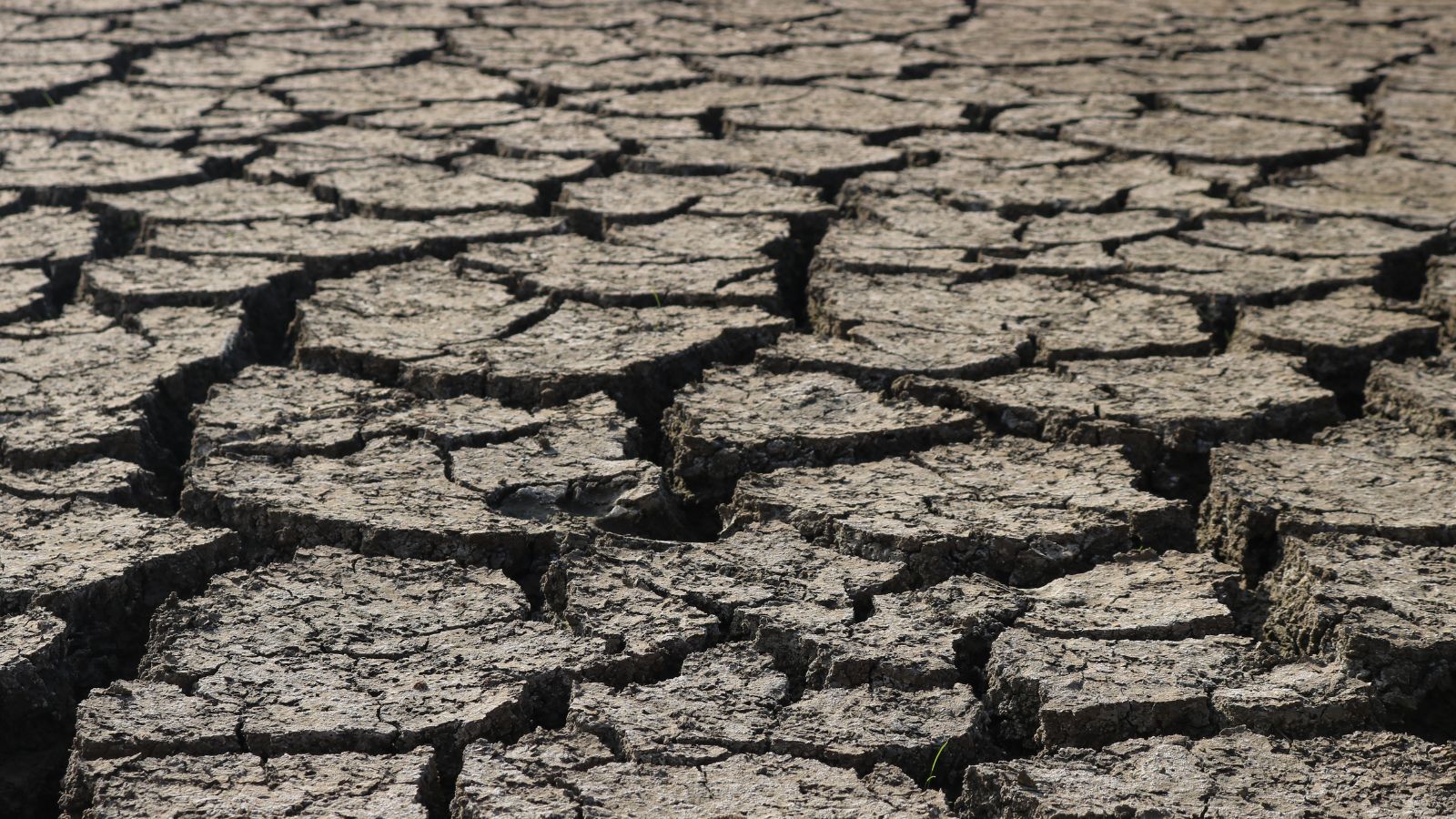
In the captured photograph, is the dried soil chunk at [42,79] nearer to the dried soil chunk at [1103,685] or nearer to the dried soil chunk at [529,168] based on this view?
the dried soil chunk at [529,168]

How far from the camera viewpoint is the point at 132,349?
8.52 ft

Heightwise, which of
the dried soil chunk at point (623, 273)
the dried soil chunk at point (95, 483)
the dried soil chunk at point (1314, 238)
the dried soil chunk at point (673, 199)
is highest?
the dried soil chunk at point (673, 199)

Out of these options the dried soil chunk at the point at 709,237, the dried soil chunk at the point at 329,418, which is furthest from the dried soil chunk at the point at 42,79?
the dried soil chunk at the point at 329,418

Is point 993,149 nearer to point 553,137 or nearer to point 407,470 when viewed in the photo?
point 553,137

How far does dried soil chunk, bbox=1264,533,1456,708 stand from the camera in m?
1.73

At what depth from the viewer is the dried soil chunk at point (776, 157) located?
3.70 meters

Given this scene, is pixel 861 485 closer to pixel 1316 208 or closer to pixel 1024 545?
pixel 1024 545

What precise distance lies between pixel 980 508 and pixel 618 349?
0.79 m

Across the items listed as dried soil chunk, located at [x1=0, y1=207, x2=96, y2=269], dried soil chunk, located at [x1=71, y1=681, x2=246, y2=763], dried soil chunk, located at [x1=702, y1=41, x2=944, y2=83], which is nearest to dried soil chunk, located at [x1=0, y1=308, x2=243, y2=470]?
dried soil chunk, located at [x1=0, y1=207, x2=96, y2=269]

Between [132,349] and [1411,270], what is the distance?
245 centimetres

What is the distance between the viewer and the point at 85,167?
3.67 metres

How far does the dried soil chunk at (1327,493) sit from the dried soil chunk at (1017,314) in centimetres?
44

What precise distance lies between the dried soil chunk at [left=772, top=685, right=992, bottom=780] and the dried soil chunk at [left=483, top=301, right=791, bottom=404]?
0.92m

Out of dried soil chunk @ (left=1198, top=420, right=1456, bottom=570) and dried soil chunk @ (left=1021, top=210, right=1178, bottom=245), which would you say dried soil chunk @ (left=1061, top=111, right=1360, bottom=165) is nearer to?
dried soil chunk @ (left=1021, top=210, right=1178, bottom=245)
